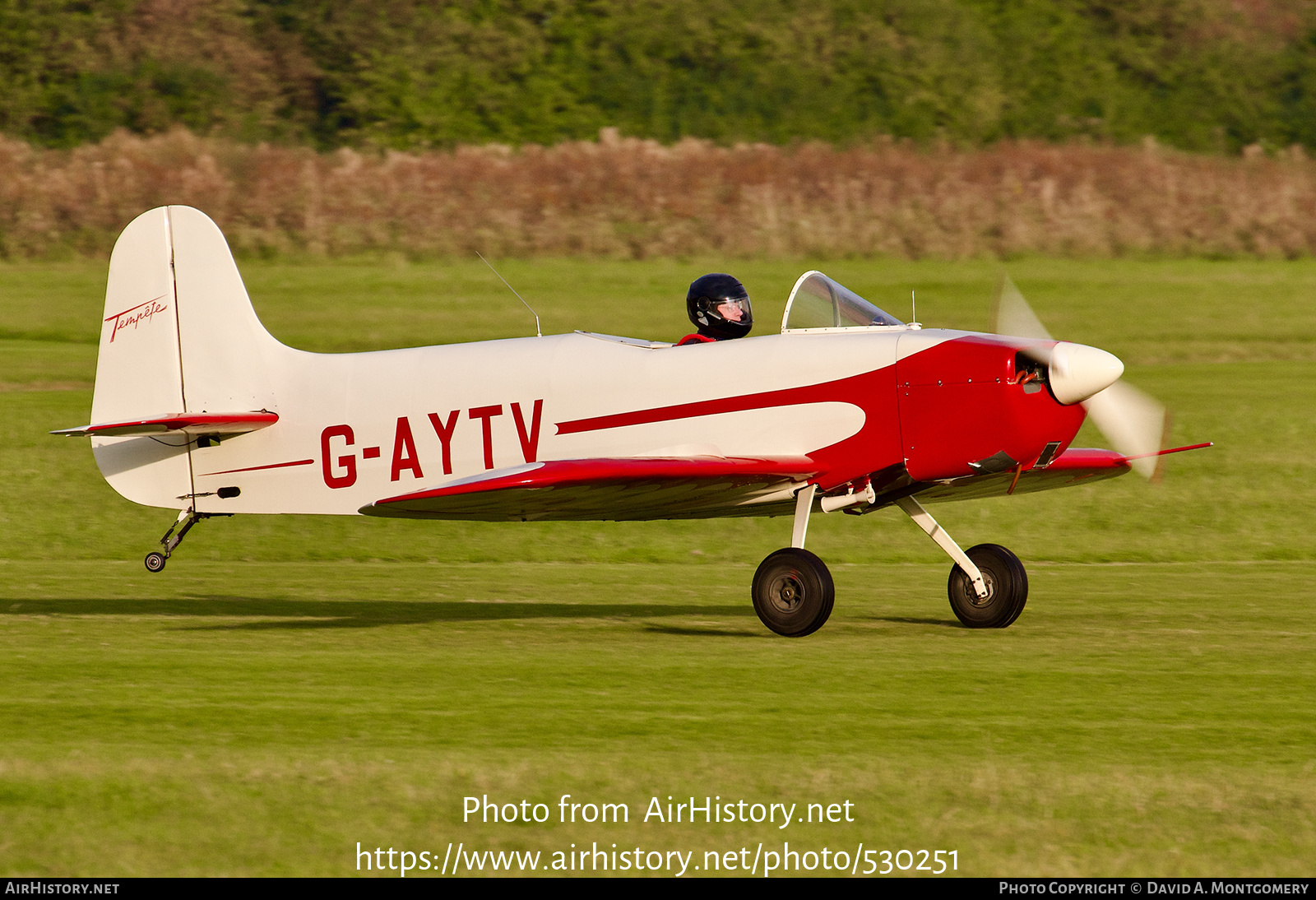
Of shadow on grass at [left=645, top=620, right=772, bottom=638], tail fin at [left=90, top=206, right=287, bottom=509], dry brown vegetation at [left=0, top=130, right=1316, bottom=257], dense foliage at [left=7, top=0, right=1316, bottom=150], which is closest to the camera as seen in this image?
shadow on grass at [left=645, top=620, right=772, bottom=638]

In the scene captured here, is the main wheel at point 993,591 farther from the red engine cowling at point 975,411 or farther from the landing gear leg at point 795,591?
the landing gear leg at point 795,591

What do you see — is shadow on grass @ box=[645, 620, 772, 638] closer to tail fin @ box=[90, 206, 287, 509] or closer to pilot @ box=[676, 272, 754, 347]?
pilot @ box=[676, 272, 754, 347]

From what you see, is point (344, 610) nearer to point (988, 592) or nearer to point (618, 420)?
point (618, 420)

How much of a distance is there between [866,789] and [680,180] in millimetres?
24164

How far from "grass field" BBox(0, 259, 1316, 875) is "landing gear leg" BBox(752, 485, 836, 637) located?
16 centimetres

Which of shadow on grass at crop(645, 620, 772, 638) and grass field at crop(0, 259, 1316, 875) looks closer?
grass field at crop(0, 259, 1316, 875)

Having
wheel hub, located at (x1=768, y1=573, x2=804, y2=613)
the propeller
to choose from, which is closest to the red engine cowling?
the propeller

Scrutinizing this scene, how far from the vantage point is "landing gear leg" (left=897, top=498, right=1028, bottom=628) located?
31.3 feet

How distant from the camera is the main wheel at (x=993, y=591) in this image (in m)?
9.55

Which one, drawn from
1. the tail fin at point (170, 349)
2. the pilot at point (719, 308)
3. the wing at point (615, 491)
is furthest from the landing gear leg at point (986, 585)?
the tail fin at point (170, 349)

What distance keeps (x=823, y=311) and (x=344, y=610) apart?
4036mm

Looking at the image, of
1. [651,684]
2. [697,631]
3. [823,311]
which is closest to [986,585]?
[697,631]

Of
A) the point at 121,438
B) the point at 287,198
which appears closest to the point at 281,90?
the point at 287,198

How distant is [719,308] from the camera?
10.0 m
